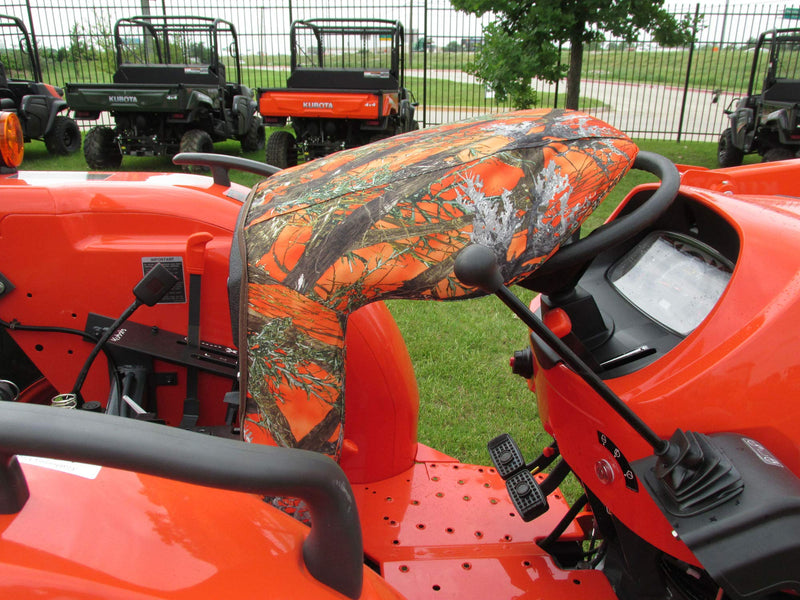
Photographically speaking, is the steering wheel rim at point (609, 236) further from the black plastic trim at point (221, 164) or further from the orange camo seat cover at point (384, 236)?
the black plastic trim at point (221, 164)

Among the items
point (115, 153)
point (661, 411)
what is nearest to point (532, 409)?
point (661, 411)

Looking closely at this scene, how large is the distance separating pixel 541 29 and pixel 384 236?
6.91m

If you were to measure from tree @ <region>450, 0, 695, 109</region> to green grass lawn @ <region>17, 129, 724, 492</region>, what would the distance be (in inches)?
148

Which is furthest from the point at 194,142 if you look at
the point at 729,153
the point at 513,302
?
the point at 513,302

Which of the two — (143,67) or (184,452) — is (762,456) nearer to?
(184,452)

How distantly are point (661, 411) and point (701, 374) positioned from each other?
0.10 m

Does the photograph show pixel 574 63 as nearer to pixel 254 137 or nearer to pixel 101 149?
pixel 254 137

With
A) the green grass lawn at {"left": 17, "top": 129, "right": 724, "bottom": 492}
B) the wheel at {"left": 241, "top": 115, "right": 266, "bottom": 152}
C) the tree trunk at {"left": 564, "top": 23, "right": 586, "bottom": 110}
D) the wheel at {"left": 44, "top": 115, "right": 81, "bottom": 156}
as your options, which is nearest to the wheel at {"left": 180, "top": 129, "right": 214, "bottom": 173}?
the wheel at {"left": 241, "top": 115, "right": 266, "bottom": 152}

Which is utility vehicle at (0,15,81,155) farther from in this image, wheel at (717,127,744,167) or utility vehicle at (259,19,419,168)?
wheel at (717,127,744,167)

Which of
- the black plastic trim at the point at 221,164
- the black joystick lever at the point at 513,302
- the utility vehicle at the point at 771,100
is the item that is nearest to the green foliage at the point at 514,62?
the utility vehicle at the point at 771,100

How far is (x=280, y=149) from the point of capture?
8.73 metres

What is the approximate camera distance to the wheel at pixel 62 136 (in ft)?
31.6

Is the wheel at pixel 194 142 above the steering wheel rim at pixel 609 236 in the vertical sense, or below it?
below

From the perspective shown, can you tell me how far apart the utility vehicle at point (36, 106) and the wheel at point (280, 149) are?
343cm
